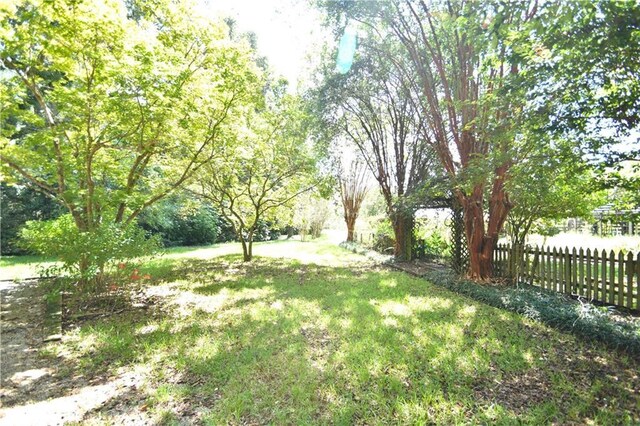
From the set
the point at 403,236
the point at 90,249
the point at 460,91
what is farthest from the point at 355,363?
the point at 403,236

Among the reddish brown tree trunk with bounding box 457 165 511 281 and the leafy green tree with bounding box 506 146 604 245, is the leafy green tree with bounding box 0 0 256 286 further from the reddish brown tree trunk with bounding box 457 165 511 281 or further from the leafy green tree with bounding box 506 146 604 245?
the reddish brown tree trunk with bounding box 457 165 511 281

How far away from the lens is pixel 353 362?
358 cm

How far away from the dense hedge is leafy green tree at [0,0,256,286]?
650 cm

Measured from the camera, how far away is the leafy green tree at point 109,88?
4.85 meters

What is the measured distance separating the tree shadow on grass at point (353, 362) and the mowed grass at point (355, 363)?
0.6 inches

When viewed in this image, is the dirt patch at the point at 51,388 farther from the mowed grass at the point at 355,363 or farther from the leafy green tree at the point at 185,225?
the leafy green tree at the point at 185,225

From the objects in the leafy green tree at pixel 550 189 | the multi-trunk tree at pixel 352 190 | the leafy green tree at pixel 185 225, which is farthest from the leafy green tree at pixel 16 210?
the leafy green tree at pixel 550 189

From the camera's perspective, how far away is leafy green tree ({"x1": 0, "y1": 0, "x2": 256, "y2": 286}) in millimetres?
4852

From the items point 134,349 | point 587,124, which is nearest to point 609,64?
point 587,124

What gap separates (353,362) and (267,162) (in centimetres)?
874

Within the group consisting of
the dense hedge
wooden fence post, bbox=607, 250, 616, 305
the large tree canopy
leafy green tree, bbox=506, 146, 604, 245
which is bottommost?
the dense hedge

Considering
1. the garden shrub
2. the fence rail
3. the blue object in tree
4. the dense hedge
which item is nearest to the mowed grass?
the dense hedge

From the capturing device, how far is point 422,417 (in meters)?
2.60

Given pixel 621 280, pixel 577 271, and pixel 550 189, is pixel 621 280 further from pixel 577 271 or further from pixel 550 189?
pixel 550 189
